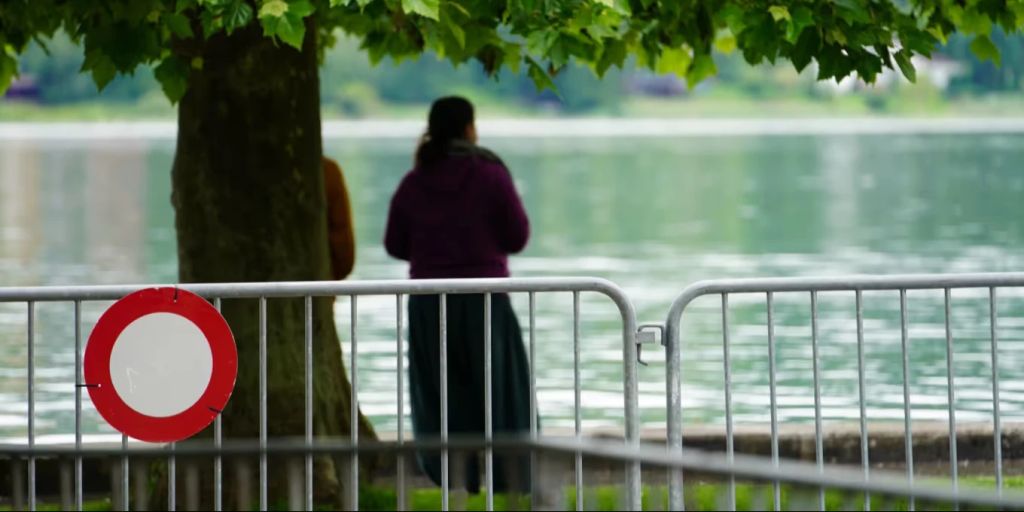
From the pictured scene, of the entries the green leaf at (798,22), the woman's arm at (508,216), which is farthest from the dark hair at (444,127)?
the green leaf at (798,22)

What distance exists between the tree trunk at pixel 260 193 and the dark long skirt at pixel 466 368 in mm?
507

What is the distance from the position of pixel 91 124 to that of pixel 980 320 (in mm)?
122193

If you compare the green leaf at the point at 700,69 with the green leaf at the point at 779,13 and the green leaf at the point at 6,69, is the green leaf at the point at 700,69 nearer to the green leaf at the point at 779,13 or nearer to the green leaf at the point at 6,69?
the green leaf at the point at 779,13

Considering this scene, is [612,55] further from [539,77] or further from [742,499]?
[742,499]

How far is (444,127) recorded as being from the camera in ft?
30.2

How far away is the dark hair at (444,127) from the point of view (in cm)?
917

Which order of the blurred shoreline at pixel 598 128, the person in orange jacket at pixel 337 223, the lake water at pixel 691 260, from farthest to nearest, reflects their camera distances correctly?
the blurred shoreline at pixel 598 128
the lake water at pixel 691 260
the person in orange jacket at pixel 337 223

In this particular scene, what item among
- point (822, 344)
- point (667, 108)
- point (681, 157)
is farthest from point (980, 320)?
point (667, 108)

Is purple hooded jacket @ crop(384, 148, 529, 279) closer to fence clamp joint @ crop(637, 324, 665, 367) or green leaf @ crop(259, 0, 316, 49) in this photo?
green leaf @ crop(259, 0, 316, 49)

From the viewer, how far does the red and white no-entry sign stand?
22.5 ft

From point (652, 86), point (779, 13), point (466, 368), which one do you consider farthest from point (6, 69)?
point (652, 86)

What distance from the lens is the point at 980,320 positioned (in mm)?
17047

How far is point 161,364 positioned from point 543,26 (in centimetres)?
210

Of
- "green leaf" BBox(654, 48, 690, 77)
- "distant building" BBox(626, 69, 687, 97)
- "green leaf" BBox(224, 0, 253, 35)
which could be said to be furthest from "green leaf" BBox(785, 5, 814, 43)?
"distant building" BBox(626, 69, 687, 97)
